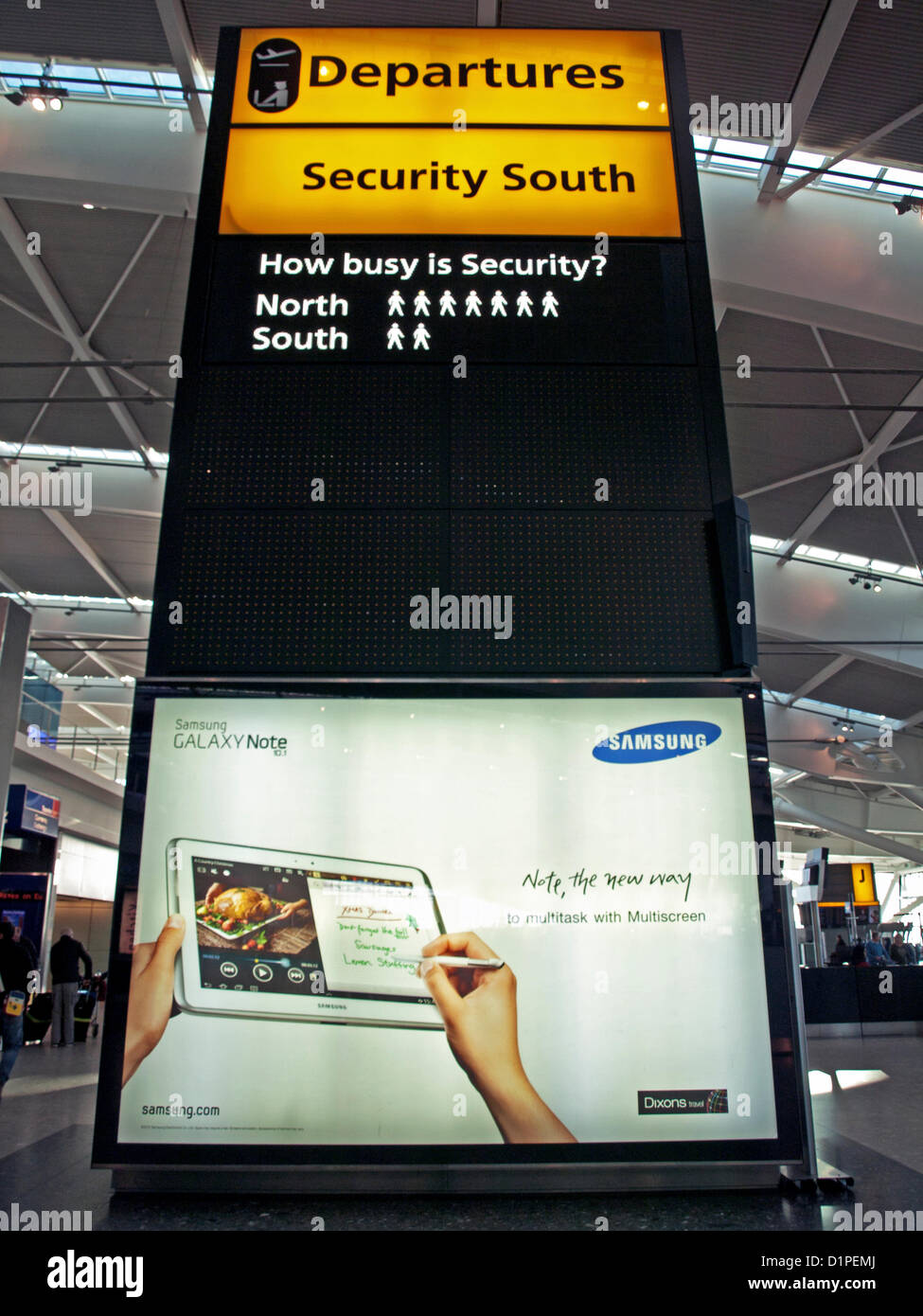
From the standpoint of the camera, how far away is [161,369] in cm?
1326

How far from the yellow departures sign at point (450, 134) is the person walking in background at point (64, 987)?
10.1m

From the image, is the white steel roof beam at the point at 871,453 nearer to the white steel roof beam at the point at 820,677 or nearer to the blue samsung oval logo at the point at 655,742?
the white steel roof beam at the point at 820,677

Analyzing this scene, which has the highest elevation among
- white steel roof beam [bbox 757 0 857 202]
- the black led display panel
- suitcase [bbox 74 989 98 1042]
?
white steel roof beam [bbox 757 0 857 202]

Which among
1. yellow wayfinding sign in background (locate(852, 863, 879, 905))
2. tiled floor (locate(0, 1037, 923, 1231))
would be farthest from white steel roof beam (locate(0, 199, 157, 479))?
yellow wayfinding sign in background (locate(852, 863, 879, 905))

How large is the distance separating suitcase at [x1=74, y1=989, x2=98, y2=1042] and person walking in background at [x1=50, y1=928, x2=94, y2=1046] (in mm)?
374

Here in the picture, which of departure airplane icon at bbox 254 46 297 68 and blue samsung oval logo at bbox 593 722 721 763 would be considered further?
departure airplane icon at bbox 254 46 297 68

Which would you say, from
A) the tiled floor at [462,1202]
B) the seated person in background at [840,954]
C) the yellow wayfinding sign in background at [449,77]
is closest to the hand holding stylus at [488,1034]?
the tiled floor at [462,1202]

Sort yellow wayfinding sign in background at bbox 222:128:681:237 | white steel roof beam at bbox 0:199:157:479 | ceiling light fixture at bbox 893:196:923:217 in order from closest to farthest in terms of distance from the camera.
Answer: yellow wayfinding sign in background at bbox 222:128:681:237
ceiling light fixture at bbox 893:196:923:217
white steel roof beam at bbox 0:199:157:479

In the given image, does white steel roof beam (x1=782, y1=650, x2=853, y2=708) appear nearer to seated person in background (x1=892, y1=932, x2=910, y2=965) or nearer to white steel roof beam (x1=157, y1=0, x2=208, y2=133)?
seated person in background (x1=892, y1=932, x2=910, y2=965)

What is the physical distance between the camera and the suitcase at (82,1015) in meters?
13.2

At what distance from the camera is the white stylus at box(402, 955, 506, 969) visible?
3928mm

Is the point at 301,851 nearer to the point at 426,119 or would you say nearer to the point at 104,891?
the point at 426,119

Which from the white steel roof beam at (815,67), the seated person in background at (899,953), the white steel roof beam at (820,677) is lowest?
the seated person in background at (899,953)

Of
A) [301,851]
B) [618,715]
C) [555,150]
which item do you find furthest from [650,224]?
[301,851]
